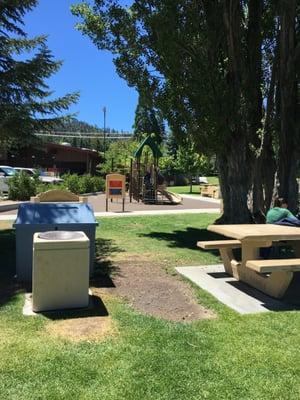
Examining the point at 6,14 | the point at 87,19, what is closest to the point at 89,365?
the point at 6,14

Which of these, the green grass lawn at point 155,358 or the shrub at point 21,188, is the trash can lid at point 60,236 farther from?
the shrub at point 21,188

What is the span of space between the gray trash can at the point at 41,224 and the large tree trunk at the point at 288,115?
5.16 meters

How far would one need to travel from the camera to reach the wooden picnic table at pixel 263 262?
231 inches

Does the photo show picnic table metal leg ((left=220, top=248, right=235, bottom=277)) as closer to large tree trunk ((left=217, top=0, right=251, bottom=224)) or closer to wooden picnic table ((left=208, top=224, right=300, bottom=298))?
wooden picnic table ((left=208, top=224, right=300, bottom=298))

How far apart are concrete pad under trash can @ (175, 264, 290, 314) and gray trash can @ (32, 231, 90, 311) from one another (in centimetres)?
180

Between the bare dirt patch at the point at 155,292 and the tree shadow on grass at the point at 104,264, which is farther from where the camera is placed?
the tree shadow on grass at the point at 104,264

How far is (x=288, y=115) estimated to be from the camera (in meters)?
10.8

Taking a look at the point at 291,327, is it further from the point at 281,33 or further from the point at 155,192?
the point at 155,192

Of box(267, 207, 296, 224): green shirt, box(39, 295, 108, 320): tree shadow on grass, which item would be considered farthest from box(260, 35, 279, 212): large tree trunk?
box(39, 295, 108, 320): tree shadow on grass

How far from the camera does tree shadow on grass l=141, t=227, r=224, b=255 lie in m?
10.2

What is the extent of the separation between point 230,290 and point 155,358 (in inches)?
103

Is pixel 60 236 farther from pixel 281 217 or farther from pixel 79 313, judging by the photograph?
pixel 281 217

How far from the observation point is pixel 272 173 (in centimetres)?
1221

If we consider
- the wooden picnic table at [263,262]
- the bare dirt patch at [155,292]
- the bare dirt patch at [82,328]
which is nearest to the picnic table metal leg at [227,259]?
the wooden picnic table at [263,262]
